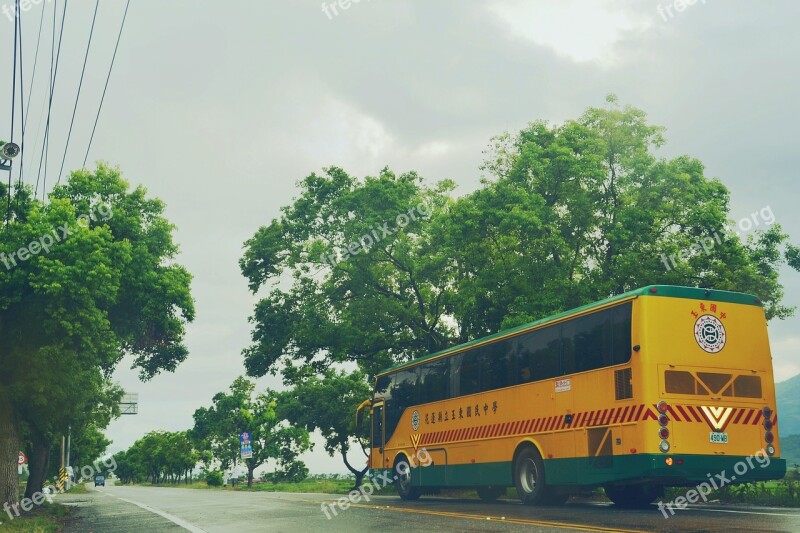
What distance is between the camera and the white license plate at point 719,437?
14.5 m

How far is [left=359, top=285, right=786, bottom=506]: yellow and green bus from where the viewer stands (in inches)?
564

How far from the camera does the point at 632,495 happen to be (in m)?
17.2

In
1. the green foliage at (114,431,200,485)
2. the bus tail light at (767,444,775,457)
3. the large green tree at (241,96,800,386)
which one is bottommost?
the green foliage at (114,431,200,485)

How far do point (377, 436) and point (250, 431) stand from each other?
4600 centimetres

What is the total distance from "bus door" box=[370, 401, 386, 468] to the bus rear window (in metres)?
13.2

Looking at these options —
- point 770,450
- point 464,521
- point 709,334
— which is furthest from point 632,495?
point 464,521

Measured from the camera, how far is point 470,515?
14898mm

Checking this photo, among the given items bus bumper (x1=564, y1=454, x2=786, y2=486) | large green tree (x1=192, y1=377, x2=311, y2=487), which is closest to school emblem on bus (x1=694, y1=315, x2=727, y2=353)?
bus bumper (x1=564, y1=454, x2=786, y2=486)

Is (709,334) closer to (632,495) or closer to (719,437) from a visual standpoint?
(719,437)

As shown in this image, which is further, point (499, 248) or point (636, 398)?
point (499, 248)

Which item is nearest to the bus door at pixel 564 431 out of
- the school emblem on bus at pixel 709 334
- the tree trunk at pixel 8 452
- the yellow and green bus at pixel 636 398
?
the yellow and green bus at pixel 636 398

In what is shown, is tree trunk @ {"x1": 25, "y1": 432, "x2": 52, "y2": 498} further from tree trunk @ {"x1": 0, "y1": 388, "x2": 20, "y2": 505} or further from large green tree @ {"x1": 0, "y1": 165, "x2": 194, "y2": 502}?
tree trunk @ {"x1": 0, "y1": 388, "x2": 20, "y2": 505}

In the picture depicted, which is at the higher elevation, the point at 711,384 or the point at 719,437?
the point at 711,384

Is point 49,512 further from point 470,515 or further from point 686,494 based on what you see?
point 686,494
